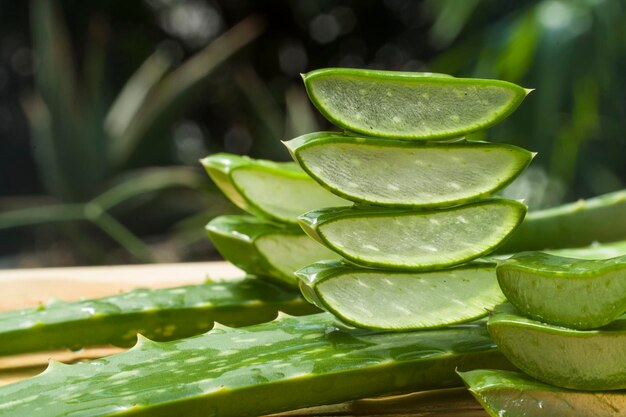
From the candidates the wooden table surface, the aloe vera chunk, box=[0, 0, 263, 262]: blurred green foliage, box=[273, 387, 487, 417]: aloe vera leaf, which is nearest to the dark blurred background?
box=[0, 0, 263, 262]: blurred green foliage

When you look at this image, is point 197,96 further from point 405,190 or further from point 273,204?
point 405,190

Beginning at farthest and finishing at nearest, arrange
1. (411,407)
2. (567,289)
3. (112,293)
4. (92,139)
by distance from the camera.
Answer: (92,139) → (112,293) → (411,407) → (567,289)

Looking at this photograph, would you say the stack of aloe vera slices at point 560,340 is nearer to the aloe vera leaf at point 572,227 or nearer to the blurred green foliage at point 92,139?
the aloe vera leaf at point 572,227

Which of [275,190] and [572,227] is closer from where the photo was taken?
[275,190]

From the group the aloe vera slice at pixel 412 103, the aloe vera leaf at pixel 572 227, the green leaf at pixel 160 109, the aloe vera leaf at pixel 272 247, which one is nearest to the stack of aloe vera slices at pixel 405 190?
the aloe vera slice at pixel 412 103

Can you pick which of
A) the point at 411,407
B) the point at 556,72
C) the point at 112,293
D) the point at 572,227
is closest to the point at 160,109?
the point at 556,72

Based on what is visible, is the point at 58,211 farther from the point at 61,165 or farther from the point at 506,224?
the point at 506,224

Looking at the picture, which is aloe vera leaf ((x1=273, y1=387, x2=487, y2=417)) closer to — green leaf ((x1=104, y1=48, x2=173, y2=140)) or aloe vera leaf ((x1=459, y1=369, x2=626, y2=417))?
aloe vera leaf ((x1=459, y1=369, x2=626, y2=417))
